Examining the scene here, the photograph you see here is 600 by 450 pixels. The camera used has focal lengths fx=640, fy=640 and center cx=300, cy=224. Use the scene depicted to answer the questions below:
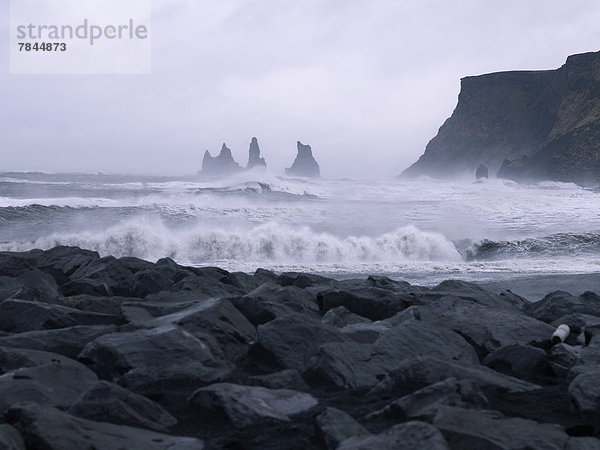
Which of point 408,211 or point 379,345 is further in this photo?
point 408,211

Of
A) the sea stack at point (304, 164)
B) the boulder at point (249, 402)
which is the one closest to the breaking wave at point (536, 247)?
the boulder at point (249, 402)

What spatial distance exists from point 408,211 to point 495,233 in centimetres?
695

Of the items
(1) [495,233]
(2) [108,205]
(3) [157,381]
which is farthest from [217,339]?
(2) [108,205]

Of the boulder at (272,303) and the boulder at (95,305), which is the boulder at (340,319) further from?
the boulder at (95,305)

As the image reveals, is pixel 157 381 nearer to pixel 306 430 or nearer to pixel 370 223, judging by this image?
pixel 306 430

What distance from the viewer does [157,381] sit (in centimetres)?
298

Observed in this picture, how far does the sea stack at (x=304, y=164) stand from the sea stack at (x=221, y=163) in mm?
7857

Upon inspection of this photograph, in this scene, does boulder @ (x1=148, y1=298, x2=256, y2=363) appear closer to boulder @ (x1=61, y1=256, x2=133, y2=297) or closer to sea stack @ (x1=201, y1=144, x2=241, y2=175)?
boulder @ (x1=61, y1=256, x2=133, y2=297)

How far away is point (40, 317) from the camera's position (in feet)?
13.1

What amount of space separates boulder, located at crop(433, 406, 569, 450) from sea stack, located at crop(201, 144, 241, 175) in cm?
8659

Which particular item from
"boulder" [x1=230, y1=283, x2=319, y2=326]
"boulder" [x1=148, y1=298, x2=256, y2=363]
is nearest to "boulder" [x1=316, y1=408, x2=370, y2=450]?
"boulder" [x1=148, y1=298, x2=256, y2=363]

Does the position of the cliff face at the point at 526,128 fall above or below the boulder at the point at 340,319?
above

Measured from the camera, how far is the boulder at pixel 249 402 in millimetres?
2559

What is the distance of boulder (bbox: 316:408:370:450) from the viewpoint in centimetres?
227
